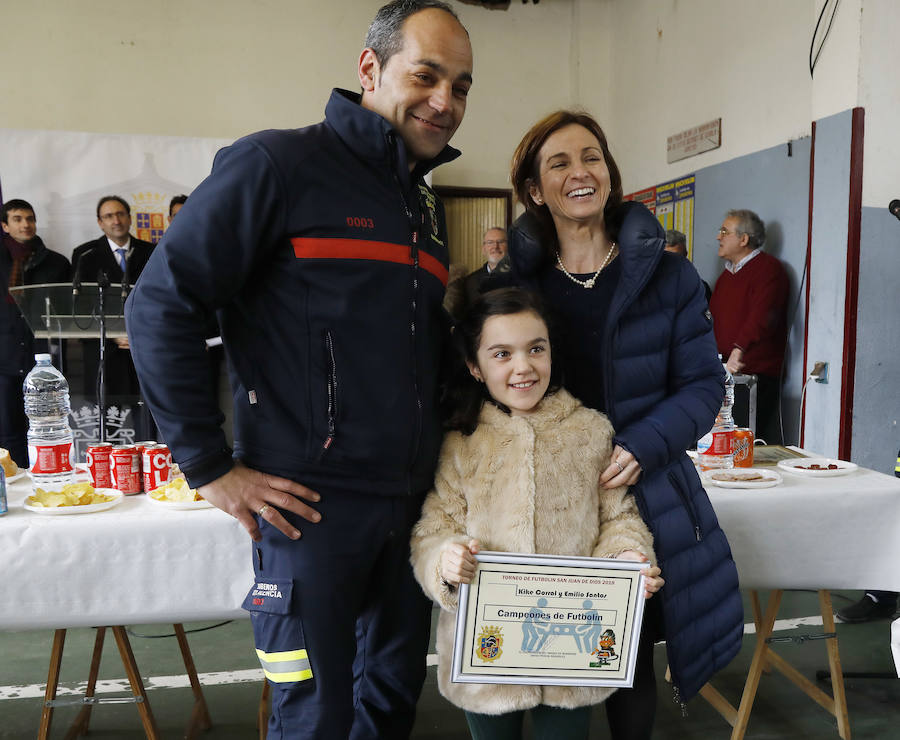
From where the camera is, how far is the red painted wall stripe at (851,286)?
11.9 ft

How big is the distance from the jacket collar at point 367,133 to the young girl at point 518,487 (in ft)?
1.10

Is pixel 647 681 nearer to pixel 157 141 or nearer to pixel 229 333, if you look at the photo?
pixel 229 333

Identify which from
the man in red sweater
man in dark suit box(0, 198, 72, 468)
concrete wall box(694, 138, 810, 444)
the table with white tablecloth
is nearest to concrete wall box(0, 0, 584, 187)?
man in dark suit box(0, 198, 72, 468)

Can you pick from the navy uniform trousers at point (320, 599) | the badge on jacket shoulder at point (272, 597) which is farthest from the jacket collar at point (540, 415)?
the badge on jacket shoulder at point (272, 597)

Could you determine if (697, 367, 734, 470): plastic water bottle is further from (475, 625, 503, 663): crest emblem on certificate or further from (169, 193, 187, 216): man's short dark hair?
(169, 193, 187, 216): man's short dark hair

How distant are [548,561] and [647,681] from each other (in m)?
0.49

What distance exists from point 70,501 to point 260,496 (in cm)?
82

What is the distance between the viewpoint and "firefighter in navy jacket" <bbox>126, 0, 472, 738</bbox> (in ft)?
3.84

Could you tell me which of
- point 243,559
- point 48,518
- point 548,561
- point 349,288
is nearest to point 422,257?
point 349,288

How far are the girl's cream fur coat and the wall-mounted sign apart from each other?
4.35 meters

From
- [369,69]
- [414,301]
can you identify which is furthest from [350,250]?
[369,69]

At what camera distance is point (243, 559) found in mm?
1798

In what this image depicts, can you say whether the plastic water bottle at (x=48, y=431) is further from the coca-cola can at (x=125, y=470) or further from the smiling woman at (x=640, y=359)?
the smiling woman at (x=640, y=359)

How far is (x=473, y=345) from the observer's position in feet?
4.83
